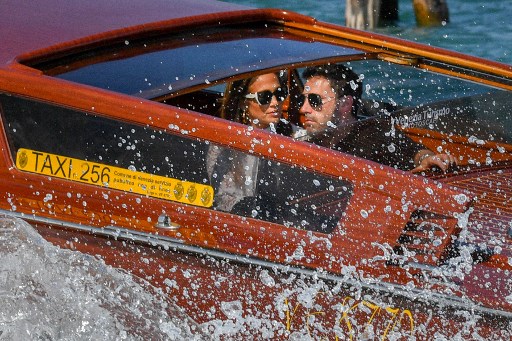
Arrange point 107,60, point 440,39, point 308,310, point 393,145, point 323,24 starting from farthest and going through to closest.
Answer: point 440,39, point 323,24, point 393,145, point 107,60, point 308,310

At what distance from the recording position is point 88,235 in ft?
11.8

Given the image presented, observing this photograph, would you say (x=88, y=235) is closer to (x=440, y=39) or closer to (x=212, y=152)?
(x=212, y=152)

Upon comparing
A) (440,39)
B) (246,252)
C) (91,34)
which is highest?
(91,34)

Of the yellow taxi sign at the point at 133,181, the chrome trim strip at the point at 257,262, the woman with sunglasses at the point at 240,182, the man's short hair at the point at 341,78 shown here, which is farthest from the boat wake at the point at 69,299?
the man's short hair at the point at 341,78

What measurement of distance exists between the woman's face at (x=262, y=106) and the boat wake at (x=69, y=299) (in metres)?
1.10

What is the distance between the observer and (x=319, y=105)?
4.69 meters

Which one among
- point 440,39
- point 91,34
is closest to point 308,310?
point 91,34

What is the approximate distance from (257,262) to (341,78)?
4.81 ft

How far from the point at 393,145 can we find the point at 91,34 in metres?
1.38

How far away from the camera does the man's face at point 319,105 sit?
4668 mm

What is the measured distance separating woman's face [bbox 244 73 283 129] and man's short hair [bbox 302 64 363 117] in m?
0.25

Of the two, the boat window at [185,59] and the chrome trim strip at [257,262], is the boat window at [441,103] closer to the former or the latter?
the boat window at [185,59]

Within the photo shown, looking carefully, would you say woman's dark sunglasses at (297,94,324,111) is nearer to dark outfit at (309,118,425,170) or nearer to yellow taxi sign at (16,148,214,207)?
dark outfit at (309,118,425,170)

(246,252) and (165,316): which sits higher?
(246,252)
